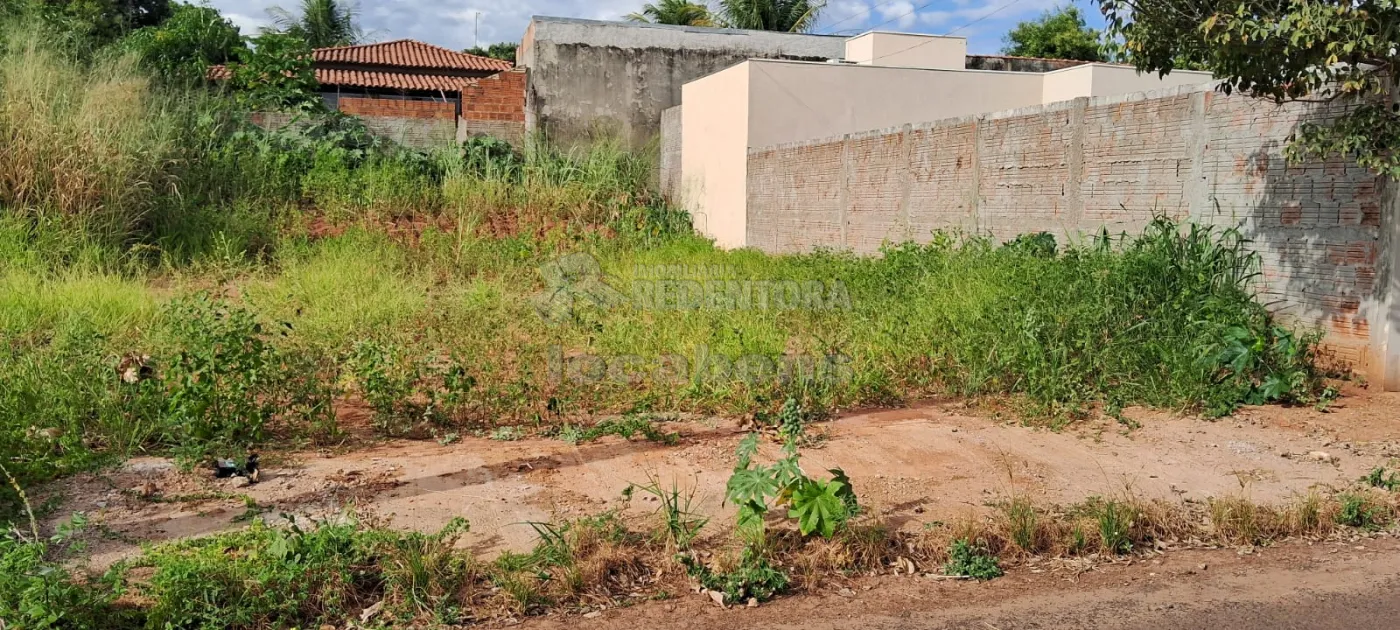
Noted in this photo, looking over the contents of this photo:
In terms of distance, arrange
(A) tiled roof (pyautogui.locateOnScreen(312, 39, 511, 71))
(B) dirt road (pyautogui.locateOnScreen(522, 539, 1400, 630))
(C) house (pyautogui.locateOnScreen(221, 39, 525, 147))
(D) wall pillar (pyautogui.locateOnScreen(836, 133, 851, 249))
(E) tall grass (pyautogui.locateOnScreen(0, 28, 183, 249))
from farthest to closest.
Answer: (A) tiled roof (pyautogui.locateOnScreen(312, 39, 511, 71))
(C) house (pyautogui.locateOnScreen(221, 39, 525, 147))
(D) wall pillar (pyautogui.locateOnScreen(836, 133, 851, 249))
(E) tall grass (pyautogui.locateOnScreen(0, 28, 183, 249))
(B) dirt road (pyautogui.locateOnScreen(522, 539, 1400, 630))

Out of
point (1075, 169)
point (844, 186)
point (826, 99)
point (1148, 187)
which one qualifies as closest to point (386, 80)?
point (826, 99)

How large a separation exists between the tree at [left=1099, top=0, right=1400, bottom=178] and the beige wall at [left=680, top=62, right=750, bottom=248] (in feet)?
24.2

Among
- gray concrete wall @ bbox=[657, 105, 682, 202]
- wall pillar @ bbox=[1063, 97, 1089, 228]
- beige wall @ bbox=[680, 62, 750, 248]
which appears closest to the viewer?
wall pillar @ bbox=[1063, 97, 1089, 228]

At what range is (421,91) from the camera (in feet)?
85.6

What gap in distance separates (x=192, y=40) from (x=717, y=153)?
1193cm

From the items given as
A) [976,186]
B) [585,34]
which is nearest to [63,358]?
[976,186]

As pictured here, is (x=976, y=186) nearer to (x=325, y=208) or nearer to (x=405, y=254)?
(x=405, y=254)

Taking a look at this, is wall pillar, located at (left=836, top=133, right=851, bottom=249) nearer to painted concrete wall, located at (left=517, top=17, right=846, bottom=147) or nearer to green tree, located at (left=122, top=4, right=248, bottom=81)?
painted concrete wall, located at (left=517, top=17, right=846, bottom=147)

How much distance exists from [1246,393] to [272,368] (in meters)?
5.34

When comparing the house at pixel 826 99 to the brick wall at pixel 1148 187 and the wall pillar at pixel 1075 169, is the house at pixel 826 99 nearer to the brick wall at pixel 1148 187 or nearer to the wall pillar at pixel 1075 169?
the brick wall at pixel 1148 187

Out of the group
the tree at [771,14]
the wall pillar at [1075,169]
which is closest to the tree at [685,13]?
the tree at [771,14]

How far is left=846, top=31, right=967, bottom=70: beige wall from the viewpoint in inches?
645

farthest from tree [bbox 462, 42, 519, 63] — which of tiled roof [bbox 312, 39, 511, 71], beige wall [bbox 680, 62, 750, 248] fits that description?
beige wall [bbox 680, 62, 750, 248]

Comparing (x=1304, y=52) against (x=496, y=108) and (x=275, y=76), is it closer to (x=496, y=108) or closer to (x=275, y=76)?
(x=496, y=108)
